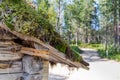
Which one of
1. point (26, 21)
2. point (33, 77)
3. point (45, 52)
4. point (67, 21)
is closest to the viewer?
point (26, 21)

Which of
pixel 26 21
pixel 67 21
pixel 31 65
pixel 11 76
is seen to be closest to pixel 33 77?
pixel 31 65

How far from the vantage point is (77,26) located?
72.1 meters

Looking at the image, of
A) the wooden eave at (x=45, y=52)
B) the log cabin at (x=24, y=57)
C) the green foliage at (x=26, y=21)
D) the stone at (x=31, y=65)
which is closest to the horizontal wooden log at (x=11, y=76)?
the log cabin at (x=24, y=57)

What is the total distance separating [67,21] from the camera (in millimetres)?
68312

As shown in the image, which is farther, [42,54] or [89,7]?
[89,7]

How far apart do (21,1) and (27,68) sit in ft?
2.75

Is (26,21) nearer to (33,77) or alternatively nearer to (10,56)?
(10,56)

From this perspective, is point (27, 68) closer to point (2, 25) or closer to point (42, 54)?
point (42, 54)

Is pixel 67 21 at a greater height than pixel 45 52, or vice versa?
pixel 45 52

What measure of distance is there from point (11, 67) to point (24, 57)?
0.20m

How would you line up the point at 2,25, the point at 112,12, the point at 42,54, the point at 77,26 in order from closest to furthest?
the point at 2,25 < the point at 42,54 < the point at 112,12 < the point at 77,26

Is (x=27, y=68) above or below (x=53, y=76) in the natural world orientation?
above

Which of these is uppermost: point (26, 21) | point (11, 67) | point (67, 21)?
point (26, 21)

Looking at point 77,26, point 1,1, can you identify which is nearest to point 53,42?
point 1,1
